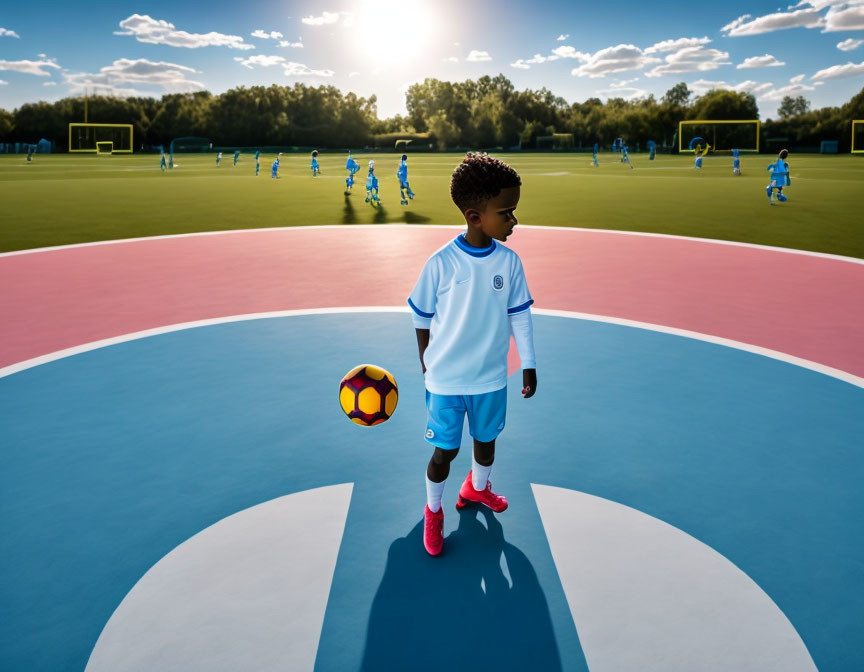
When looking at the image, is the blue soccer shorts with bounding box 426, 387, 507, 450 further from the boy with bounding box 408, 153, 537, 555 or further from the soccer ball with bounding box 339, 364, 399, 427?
the soccer ball with bounding box 339, 364, 399, 427

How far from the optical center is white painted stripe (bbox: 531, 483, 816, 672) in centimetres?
321

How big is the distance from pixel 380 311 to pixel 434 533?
5.95m

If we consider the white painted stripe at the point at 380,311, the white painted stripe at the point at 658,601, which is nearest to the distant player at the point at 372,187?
the white painted stripe at the point at 380,311

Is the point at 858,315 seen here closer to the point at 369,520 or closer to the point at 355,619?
the point at 369,520

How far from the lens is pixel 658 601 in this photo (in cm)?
359

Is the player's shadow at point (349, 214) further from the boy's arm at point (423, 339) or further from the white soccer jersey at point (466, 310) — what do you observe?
the white soccer jersey at point (466, 310)

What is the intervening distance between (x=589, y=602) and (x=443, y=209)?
69.9ft

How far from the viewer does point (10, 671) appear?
3.14 metres

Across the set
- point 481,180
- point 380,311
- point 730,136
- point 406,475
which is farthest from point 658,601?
point 730,136

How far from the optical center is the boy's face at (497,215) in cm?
373

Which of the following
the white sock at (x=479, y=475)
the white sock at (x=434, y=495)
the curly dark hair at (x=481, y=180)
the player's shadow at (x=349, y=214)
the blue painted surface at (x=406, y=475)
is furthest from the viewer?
the player's shadow at (x=349, y=214)

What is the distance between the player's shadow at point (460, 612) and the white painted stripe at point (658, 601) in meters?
0.23

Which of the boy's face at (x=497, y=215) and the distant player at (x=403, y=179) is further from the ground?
the distant player at (x=403, y=179)

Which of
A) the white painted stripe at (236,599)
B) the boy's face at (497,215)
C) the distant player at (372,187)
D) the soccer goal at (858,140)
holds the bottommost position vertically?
the white painted stripe at (236,599)
